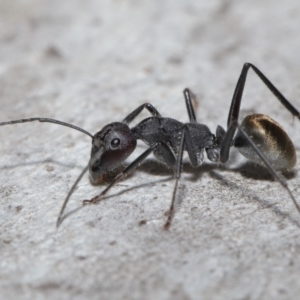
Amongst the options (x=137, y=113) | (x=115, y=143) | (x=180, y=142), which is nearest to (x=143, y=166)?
(x=137, y=113)

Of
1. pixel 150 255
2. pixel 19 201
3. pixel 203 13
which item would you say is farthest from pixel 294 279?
pixel 203 13

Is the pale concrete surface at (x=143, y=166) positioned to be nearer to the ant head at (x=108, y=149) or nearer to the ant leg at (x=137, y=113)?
the ant head at (x=108, y=149)

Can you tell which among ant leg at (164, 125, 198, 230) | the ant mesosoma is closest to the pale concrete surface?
ant leg at (164, 125, 198, 230)

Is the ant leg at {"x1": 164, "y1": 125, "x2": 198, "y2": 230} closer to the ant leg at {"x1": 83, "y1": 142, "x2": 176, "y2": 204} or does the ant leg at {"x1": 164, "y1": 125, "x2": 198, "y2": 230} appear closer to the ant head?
the ant leg at {"x1": 83, "y1": 142, "x2": 176, "y2": 204}

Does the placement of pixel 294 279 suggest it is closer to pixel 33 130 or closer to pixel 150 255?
pixel 150 255

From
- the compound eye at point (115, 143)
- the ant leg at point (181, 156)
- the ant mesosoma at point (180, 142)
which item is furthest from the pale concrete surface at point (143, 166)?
the compound eye at point (115, 143)

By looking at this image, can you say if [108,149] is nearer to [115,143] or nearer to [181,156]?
[115,143]
